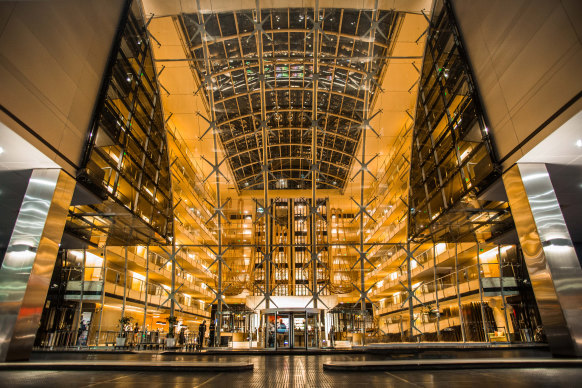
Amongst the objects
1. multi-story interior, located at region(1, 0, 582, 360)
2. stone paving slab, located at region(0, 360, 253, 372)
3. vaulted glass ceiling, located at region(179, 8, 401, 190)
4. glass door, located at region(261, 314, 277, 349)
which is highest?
vaulted glass ceiling, located at region(179, 8, 401, 190)

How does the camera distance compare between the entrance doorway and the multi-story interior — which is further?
the entrance doorway

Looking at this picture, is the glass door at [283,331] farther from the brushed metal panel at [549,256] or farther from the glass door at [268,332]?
the brushed metal panel at [549,256]

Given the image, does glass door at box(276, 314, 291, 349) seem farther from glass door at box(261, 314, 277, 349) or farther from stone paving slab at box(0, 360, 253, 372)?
stone paving slab at box(0, 360, 253, 372)

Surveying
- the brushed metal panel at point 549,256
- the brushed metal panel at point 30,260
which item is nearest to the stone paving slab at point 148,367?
the brushed metal panel at point 30,260

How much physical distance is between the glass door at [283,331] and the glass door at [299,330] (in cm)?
42

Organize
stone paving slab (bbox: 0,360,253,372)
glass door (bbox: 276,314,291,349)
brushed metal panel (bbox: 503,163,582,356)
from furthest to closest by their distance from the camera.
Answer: glass door (bbox: 276,314,291,349)
brushed metal panel (bbox: 503,163,582,356)
stone paving slab (bbox: 0,360,253,372)

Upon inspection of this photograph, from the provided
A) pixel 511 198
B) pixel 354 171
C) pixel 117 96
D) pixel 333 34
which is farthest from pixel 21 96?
pixel 354 171

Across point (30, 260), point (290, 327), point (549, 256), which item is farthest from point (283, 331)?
point (549, 256)

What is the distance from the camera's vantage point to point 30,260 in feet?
30.2

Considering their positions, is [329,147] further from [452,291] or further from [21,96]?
[21,96]

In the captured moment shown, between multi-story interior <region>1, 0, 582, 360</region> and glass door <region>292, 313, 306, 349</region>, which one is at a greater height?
multi-story interior <region>1, 0, 582, 360</region>

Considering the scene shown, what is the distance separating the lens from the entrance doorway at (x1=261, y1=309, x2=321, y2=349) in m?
19.9

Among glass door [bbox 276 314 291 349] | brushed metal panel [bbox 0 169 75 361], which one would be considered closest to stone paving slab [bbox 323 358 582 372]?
brushed metal panel [bbox 0 169 75 361]

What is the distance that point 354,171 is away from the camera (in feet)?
101
